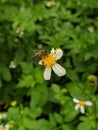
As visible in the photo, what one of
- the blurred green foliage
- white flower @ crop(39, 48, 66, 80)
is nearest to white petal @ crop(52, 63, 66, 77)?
white flower @ crop(39, 48, 66, 80)

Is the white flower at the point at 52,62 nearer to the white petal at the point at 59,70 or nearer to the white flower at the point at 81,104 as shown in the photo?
the white petal at the point at 59,70

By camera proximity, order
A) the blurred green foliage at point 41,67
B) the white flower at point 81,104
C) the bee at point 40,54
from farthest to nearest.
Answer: the blurred green foliage at point 41,67 < the white flower at point 81,104 < the bee at point 40,54

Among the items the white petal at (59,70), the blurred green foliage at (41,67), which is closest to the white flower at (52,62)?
the white petal at (59,70)

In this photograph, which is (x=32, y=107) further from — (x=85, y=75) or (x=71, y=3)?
(x=71, y=3)

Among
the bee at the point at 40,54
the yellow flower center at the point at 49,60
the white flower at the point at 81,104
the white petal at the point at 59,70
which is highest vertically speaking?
the white flower at the point at 81,104

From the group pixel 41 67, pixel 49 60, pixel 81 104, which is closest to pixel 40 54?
pixel 49 60

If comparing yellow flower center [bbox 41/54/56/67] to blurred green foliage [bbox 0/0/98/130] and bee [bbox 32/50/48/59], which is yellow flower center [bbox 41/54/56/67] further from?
blurred green foliage [bbox 0/0/98/130]
